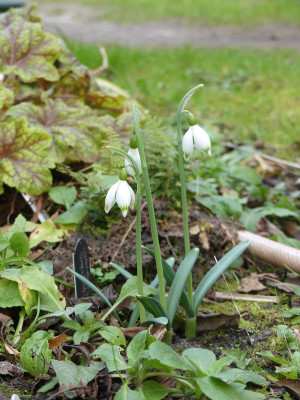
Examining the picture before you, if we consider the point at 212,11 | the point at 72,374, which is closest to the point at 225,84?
the point at 72,374

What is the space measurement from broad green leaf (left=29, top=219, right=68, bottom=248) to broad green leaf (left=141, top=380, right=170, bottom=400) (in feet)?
3.21

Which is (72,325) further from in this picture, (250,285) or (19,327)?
(250,285)

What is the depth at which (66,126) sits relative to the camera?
2.90m

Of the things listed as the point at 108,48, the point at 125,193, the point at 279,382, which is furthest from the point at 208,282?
the point at 108,48

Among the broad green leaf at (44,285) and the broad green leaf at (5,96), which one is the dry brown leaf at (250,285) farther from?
the broad green leaf at (5,96)

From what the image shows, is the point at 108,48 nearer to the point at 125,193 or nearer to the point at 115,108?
the point at 115,108

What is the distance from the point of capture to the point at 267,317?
82.8 inches

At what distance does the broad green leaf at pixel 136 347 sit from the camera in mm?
1546

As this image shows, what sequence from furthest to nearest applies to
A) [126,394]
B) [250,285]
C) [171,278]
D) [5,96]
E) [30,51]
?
[30,51] < [5,96] < [250,285] < [171,278] < [126,394]

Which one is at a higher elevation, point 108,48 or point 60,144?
point 60,144

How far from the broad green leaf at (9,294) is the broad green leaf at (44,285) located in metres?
0.07

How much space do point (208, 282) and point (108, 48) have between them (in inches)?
198

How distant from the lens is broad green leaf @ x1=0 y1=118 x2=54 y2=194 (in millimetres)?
2549

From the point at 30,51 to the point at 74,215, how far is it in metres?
1.21
